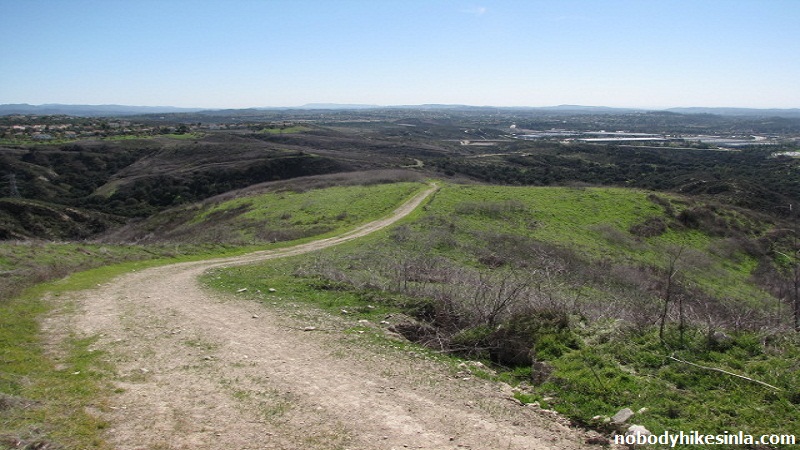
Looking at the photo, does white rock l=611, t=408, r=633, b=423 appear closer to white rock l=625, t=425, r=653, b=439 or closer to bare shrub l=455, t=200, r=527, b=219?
white rock l=625, t=425, r=653, b=439

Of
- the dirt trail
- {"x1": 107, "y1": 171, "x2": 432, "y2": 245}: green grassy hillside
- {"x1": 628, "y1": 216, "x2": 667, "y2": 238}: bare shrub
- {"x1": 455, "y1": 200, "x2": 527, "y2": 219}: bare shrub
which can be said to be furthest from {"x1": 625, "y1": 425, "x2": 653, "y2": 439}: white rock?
{"x1": 628, "y1": 216, "x2": 667, "y2": 238}: bare shrub

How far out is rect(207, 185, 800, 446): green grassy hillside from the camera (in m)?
7.37

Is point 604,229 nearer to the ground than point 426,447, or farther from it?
nearer to the ground

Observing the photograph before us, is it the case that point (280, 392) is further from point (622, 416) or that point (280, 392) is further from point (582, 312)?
point (582, 312)

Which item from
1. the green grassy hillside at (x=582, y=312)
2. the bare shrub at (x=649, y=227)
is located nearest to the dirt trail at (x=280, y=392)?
the green grassy hillside at (x=582, y=312)

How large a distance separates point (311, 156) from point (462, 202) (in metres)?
45.9

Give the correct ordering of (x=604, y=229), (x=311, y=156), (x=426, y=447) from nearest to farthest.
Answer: (x=426, y=447) → (x=604, y=229) → (x=311, y=156)

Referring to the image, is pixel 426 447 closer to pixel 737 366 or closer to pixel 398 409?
pixel 398 409

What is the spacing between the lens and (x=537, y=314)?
10.3 meters

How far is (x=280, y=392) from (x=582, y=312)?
23.9 ft

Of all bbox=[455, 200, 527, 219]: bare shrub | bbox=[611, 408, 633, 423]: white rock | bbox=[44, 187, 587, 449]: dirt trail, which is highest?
bbox=[611, 408, 633, 423]: white rock

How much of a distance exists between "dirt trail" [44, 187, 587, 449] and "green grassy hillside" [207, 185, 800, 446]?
109cm

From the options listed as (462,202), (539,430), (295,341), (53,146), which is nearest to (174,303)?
(295,341)

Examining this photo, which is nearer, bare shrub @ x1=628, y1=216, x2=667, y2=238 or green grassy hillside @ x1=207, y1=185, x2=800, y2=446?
green grassy hillside @ x1=207, y1=185, x2=800, y2=446
